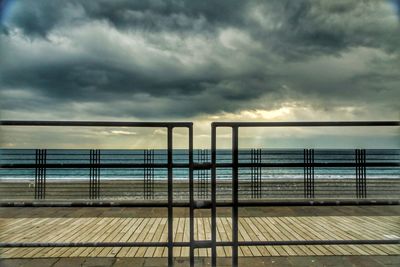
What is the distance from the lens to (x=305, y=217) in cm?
410

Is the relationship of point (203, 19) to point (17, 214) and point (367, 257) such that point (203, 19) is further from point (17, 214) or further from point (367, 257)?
point (367, 257)

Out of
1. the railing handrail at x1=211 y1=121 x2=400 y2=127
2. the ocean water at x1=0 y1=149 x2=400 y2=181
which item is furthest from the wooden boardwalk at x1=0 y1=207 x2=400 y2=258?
the railing handrail at x1=211 y1=121 x2=400 y2=127

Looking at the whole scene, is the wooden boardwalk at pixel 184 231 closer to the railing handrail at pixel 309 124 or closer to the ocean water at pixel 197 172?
the ocean water at pixel 197 172

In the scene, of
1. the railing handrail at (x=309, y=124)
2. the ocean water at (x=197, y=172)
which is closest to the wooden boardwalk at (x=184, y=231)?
the ocean water at (x=197, y=172)

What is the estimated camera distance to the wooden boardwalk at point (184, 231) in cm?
258

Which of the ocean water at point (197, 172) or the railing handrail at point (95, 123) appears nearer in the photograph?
the railing handrail at point (95, 123)

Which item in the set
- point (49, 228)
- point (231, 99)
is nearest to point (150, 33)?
point (231, 99)

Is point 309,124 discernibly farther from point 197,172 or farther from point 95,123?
point 197,172

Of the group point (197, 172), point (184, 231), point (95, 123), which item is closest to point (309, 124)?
point (95, 123)

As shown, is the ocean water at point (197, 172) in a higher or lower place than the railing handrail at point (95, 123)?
lower

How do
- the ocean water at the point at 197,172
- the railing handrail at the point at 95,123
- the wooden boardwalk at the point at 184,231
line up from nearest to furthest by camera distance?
the railing handrail at the point at 95,123 → the wooden boardwalk at the point at 184,231 → the ocean water at the point at 197,172

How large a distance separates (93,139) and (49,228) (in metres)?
1.51

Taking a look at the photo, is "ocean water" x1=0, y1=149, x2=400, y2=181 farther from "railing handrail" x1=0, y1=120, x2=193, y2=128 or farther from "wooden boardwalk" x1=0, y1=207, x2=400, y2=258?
"wooden boardwalk" x1=0, y1=207, x2=400, y2=258

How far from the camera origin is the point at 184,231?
3.35 m
